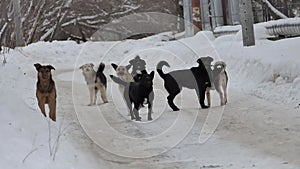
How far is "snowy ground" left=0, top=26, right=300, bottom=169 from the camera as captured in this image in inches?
209

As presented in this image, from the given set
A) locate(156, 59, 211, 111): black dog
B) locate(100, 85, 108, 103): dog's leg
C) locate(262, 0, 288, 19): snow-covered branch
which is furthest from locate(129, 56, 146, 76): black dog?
locate(262, 0, 288, 19): snow-covered branch

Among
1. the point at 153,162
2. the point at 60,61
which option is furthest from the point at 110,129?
the point at 60,61

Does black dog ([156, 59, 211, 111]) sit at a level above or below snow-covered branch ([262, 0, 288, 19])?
below

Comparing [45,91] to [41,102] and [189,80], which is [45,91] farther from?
[189,80]

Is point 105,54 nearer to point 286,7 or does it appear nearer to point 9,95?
point 286,7

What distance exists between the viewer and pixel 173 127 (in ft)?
23.7

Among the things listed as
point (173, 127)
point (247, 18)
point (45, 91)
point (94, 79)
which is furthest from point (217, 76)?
point (247, 18)

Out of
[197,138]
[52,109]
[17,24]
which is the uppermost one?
[17,24]

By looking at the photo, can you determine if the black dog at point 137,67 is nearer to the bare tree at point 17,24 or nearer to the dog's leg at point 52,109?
the dog's leg at point 52,109

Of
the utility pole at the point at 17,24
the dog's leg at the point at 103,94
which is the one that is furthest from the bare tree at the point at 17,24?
the dog's leg at the point at 103,94

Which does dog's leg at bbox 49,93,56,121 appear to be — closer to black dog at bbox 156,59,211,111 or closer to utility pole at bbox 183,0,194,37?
black dog at bbox 156,59,211,111

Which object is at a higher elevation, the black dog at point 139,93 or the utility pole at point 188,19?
the utility pole at point 188,19

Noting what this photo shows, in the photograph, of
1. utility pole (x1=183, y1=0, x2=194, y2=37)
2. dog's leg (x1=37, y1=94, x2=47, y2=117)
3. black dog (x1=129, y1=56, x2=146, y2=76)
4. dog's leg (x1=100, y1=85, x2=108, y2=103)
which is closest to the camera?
dog's leg (x1=37, y1=94, x2=47, y2=117)

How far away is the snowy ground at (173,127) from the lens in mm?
5305
